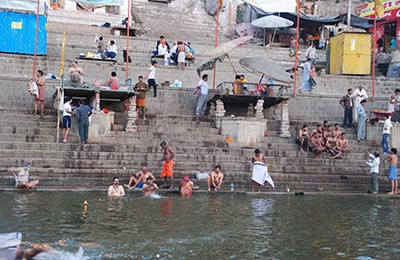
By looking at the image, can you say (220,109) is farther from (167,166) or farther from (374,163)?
(374,163)

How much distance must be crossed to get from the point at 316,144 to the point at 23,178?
7.34 meters

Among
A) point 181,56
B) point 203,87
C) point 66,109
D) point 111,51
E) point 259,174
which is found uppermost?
point 111,51

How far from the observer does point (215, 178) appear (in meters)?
13.6

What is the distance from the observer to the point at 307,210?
37.8 ft

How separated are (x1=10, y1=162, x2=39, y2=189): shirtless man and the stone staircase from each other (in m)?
0.43

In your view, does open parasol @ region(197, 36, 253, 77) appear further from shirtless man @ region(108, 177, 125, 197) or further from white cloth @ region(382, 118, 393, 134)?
shirtless man @ region(108, 177, 125, 197)

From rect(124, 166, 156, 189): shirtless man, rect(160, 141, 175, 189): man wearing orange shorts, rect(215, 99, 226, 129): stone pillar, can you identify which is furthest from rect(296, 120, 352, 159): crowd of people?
rect(124, 166, 156, 189): shirtless man

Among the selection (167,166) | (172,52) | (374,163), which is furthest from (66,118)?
(172,52)

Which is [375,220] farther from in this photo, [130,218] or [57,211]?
[57,211]

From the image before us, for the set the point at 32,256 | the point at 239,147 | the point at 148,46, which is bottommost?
the point at 32,256

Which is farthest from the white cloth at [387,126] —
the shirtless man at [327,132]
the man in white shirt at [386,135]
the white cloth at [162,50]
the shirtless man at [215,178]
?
the white cloth at [162,50]

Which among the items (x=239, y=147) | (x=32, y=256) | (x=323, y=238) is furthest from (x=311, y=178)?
(x=32, y=256)

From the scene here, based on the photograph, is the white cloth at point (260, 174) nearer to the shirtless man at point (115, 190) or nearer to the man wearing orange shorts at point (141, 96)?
the shirtless man at point (115, 190)

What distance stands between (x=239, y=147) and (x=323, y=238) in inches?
288
